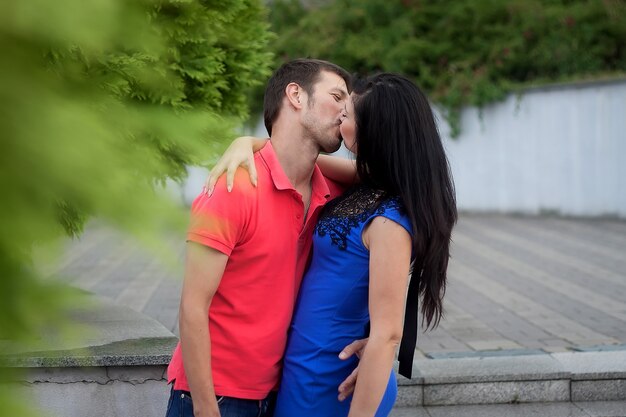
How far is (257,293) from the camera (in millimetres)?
2305

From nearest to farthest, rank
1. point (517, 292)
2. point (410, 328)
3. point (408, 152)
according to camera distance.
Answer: point (408, 152) → point (410, 328) → point (517, 292)

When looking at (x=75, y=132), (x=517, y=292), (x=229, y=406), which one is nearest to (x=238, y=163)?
(x=229, y=406)

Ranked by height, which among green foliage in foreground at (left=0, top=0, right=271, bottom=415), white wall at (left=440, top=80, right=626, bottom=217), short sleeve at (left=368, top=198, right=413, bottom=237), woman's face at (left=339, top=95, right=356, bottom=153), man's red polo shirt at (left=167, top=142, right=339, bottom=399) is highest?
green foliage in foreground at (left=0, top=0, right=271, bottom=415)

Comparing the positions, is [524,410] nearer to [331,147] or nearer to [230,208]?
[331,147]

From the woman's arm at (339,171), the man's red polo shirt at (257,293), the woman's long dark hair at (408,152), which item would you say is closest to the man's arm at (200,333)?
the man's red polo shirt at (257,293)

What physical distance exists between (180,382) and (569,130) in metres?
12.5

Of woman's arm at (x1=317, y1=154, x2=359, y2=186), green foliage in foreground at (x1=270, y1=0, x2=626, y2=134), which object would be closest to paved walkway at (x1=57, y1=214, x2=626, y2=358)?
woman's arm at (x1=317, y1=154, x2=359, y2=186)

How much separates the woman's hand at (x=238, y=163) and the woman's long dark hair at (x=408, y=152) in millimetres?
289

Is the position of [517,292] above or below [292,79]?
below

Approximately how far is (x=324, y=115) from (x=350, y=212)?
0.97 ft

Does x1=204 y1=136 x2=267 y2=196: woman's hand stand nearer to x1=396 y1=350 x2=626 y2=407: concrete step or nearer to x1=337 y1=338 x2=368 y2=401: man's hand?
x1=337 y1=338 x2=368 y2=401: man's hand

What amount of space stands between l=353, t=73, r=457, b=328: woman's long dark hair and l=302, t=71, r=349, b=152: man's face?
14cm

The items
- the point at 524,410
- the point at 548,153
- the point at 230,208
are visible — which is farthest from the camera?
the point at 548,153

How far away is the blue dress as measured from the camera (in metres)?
2.29
